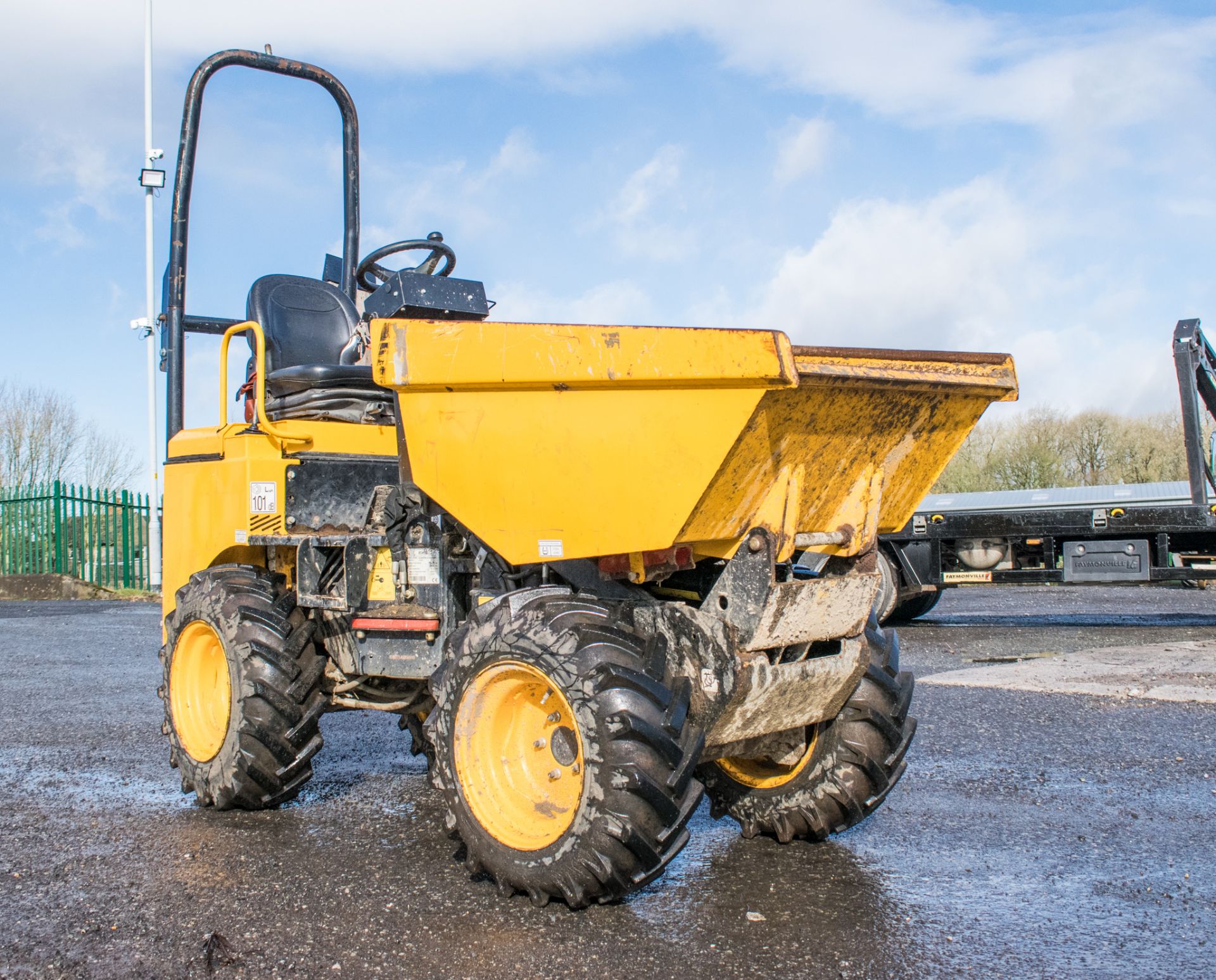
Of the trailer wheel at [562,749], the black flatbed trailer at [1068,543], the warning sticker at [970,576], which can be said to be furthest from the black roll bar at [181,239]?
the warning sticker at [970,576]

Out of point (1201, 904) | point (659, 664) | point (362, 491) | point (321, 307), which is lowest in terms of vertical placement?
point (1201, 904)

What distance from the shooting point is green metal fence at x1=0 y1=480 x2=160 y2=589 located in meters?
19.8

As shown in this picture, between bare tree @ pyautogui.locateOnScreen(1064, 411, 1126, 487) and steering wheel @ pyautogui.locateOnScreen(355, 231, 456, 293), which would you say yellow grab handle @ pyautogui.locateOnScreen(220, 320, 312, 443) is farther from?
bare tree @ pyautogui.locateOnScreen(1064, 411, 1126, 487)

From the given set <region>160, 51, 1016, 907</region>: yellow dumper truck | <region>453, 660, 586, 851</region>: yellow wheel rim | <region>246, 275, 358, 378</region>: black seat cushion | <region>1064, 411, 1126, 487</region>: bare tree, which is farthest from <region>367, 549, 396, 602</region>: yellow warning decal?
<region>1064, 411, 1126, 487</region>: bare tree

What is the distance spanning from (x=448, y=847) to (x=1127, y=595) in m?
14.7

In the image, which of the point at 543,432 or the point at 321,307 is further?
the point at 321,307

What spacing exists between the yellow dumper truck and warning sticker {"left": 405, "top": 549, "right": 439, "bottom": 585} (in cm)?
1

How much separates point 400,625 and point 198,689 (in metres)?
1.31

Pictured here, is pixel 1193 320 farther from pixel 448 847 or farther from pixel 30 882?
pixel 30 882

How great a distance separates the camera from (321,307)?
5.95m

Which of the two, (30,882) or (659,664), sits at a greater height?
(659,664)

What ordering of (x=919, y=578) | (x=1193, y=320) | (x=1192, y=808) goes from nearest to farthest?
(x=1192, y=808) < (x=1193, y=320) < (x=919, y=578)

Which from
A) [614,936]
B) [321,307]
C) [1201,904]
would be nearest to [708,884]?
[614,936]

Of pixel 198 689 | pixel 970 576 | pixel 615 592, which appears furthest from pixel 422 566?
pixel 970 576
